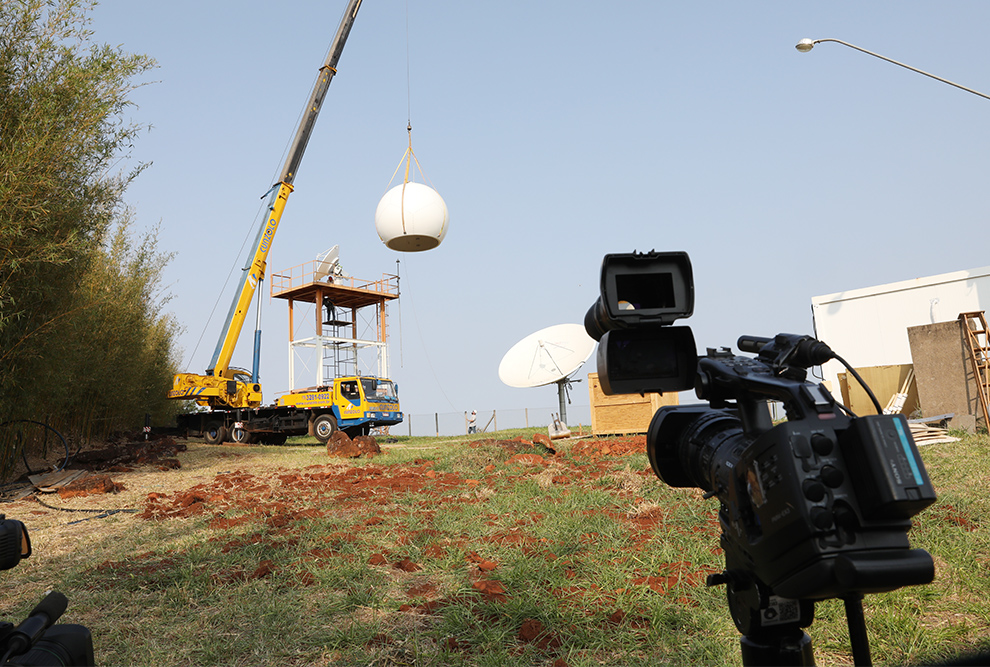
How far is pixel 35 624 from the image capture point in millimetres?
1268

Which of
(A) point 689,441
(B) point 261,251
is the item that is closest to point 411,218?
(B) point 261,251

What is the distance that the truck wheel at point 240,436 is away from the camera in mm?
21031

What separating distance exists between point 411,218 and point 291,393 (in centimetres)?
981

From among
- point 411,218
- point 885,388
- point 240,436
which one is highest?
point 411,218

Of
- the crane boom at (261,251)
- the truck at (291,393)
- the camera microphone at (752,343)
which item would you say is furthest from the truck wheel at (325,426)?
the camera microphone at (752,343)

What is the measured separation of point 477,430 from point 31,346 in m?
27.4

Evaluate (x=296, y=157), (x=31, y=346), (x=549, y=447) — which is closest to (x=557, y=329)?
(x=549, y=447)

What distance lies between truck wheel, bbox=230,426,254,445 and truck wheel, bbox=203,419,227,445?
299 mm

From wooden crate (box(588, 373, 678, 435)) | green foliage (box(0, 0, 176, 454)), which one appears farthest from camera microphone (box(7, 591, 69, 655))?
wooden crate (box(588, 373, 678, 435))

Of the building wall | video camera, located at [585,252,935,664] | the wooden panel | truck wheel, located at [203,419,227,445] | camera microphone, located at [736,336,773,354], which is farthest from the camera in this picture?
truck wheel, located at [203,419,227,445]

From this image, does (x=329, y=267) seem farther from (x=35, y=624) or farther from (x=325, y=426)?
(x=35, y=624)

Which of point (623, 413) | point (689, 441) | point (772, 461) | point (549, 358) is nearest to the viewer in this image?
point (772, 461)

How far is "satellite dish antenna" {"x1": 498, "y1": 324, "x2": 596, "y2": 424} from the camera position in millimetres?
18109

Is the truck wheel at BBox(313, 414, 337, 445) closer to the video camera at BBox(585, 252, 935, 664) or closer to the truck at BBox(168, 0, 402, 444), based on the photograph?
the truck at BBox(168, 0, 402, 444)
